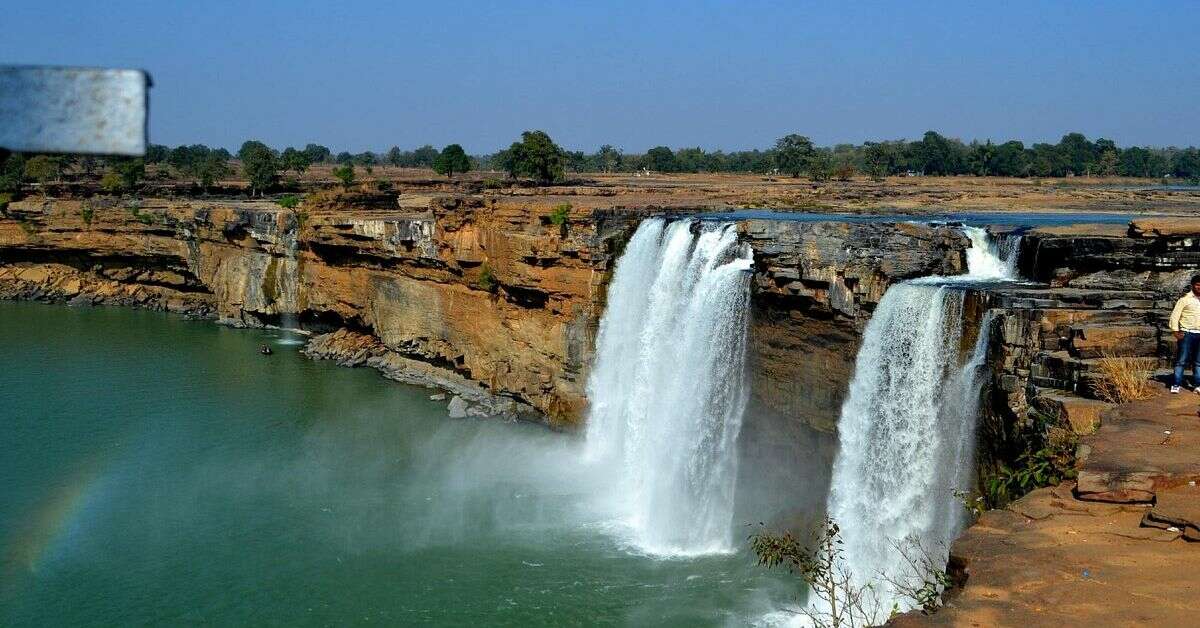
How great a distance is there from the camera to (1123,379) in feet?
30.8

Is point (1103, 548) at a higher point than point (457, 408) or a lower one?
higher

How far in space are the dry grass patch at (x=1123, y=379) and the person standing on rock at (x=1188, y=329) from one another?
30 cm

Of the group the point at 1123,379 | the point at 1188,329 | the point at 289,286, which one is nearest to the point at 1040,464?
the point at 1123,379

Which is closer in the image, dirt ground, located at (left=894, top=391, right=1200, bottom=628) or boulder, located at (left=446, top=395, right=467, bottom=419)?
dirt ground, located at (left=894, top=391, right=1200, bottom=628)

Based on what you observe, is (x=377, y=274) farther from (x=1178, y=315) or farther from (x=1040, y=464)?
(x=1178, y=315)

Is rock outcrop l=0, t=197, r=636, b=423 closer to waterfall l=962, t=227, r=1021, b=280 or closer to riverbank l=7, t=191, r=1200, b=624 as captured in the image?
riverbank l=7, t=191, r=1200, b=624

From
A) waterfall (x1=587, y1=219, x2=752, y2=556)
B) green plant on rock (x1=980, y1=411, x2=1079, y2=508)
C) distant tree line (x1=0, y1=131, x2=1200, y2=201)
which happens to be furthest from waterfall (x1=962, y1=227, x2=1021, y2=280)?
distant tree line (x1=0, y1=131, x2=1200, y2=201)

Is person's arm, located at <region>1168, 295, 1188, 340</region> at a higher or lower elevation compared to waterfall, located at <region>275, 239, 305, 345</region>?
higher

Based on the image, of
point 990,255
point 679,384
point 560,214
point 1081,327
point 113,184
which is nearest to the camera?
point 1081,327

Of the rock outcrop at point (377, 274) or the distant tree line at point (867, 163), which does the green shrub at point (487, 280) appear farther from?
the distant tree line at point (867, 163)

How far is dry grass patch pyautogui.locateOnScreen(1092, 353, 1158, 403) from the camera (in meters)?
9.31

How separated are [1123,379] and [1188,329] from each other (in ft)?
2.43

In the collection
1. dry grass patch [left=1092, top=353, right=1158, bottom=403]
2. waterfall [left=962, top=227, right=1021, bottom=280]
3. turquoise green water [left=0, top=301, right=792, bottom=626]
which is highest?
waterfall [left=962, top=227, right=1021, bottom=280]

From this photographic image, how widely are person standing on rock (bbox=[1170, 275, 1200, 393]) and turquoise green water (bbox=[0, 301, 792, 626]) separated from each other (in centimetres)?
577
